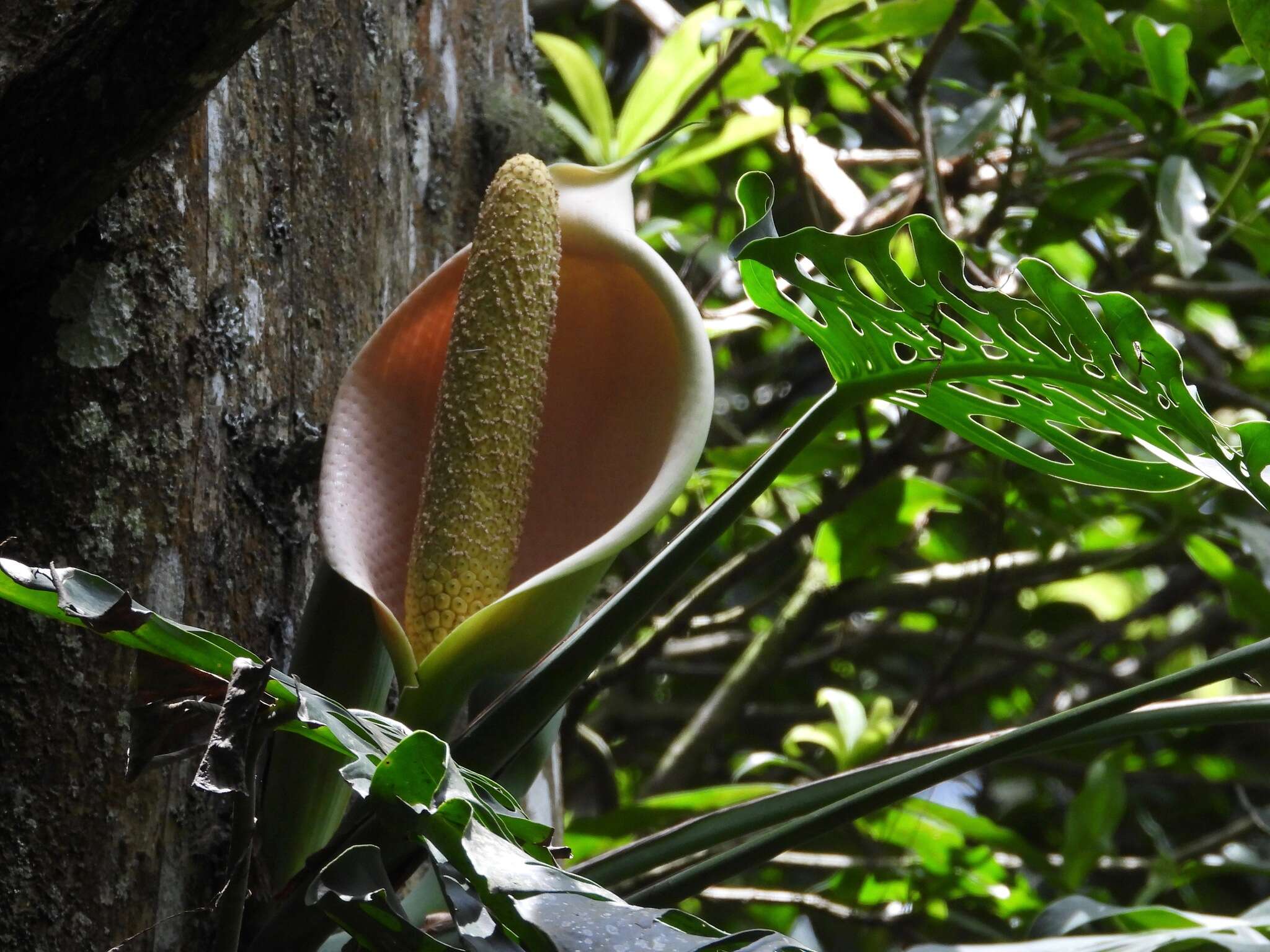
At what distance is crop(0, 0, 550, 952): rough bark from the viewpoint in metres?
0.46

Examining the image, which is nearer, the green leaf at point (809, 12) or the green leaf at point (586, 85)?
the green leaf at point (809, 12)

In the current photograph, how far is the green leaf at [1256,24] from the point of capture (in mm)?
671

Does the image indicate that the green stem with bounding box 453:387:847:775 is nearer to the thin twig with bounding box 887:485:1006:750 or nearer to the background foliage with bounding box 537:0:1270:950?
the background foliage with bounding box 537:0:1270:950

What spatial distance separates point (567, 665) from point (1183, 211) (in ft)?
2.30

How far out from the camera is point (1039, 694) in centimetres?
174

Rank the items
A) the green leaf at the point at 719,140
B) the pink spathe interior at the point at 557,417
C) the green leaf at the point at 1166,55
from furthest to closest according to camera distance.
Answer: the green leaf at the point at 719,140 → the green leaf at the point at 1166,55 → the pink spathe interior at the point at 557,417

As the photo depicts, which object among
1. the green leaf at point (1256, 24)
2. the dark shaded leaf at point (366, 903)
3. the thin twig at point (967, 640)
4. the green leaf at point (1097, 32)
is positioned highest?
the green leaf at point (1256, 24)

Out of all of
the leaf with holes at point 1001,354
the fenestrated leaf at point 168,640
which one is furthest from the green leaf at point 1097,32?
the fenestrated leaf at point 168,640

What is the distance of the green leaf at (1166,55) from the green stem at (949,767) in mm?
605

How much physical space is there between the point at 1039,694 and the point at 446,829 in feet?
5.24

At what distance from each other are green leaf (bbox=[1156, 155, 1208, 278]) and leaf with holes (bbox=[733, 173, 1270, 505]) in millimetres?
405

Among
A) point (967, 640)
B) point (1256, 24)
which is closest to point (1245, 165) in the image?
point (1256, 24)

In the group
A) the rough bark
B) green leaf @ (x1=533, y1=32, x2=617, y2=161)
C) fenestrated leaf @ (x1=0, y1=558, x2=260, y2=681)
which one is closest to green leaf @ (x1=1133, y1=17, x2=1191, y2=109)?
green leaf @ (x1=533, y1=32, x2=617, y2=161)

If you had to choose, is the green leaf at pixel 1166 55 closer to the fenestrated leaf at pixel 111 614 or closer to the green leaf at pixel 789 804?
the green leaf at pixel 789 804
